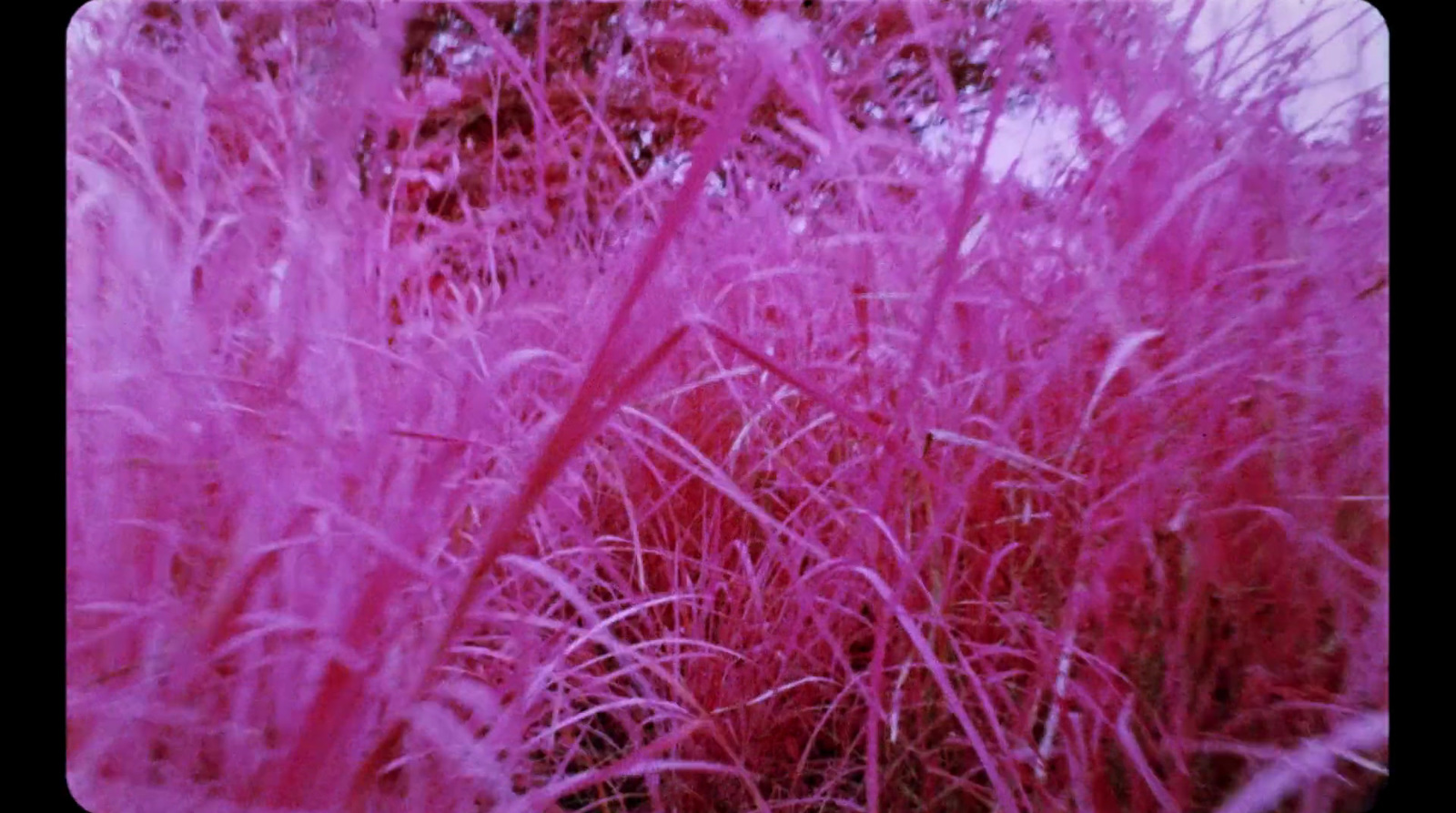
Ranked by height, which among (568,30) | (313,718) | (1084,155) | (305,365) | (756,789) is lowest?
(313,718)

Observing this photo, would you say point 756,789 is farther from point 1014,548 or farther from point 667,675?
point 1014,548

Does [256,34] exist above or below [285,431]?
above

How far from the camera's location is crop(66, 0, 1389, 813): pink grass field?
30.8 inches

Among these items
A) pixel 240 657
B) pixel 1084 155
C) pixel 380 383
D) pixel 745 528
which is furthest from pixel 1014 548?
pixel 240 657

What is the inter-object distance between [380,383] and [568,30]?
34 cm

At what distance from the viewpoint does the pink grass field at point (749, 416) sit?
78 cm

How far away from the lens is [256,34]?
2.76 ft

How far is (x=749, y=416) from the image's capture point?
82 centimetres

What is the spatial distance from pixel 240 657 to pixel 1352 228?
3.29 ft

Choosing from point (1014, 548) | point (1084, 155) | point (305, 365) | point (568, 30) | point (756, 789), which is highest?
point (1084, 155)

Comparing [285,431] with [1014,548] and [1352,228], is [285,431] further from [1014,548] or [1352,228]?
[1352,228]

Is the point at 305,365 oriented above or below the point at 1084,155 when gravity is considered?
below

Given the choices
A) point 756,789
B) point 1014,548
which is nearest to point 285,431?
point 756,789

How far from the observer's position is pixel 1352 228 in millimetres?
803
